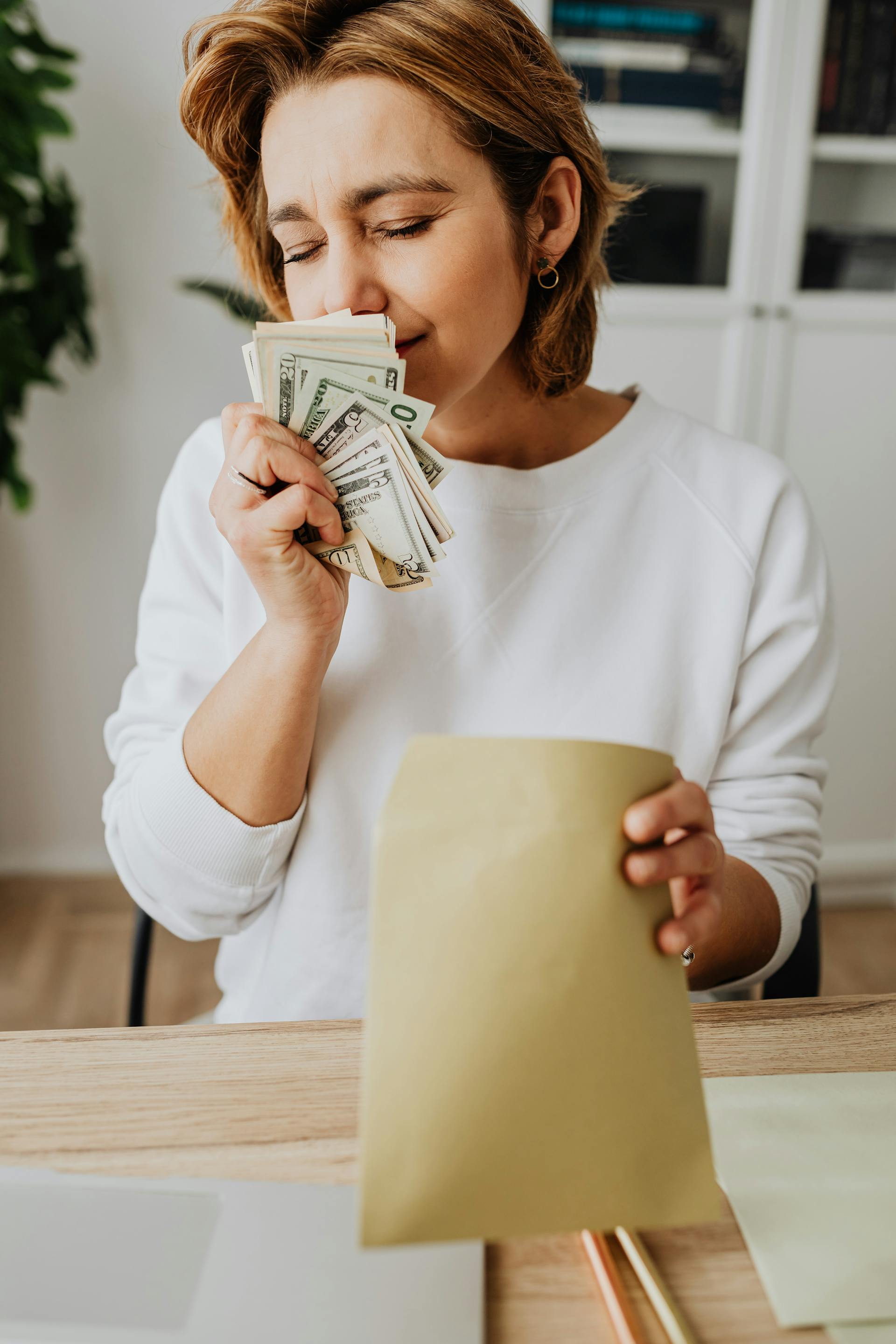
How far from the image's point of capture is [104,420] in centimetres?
241

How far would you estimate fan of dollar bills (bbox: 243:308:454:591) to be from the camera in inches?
32.1

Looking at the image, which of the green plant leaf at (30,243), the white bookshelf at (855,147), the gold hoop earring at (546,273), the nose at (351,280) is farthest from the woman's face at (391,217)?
the white bookshelf at (855,147)

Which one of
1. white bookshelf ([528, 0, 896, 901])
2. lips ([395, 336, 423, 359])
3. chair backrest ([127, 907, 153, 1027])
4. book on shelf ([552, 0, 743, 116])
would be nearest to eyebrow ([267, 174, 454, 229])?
lips ([395, 336, 423, 359])

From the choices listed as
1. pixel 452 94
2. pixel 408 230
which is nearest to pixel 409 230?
pixel 408 230

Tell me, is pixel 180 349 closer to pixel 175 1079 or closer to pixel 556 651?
pixel 556 651

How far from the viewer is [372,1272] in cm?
51

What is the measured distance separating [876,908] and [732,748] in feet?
6.15

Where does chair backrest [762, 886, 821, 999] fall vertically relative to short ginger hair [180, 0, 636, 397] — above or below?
below

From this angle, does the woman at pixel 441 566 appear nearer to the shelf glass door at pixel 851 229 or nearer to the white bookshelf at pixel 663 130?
the white bookshelf at pixel 663 130

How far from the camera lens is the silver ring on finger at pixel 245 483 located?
857 mm

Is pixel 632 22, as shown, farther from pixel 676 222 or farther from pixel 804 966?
pixel 804 966

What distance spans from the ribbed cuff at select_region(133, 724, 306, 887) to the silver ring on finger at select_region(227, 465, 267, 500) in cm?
25

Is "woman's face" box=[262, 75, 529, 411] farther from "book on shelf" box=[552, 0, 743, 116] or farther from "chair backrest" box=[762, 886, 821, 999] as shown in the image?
"book on shelf" box=[552, 0, 743, 116]

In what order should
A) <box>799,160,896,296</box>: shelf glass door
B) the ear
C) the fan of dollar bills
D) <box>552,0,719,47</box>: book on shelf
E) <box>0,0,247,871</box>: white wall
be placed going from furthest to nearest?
1. <box>799,160,896,296</box>: shelf glass door
2. <box>0,0,247,871</box>: white wall
3. <box>552,0,719,47</box>: book on shelf
4. the ear
5. the fan of dollar bills
